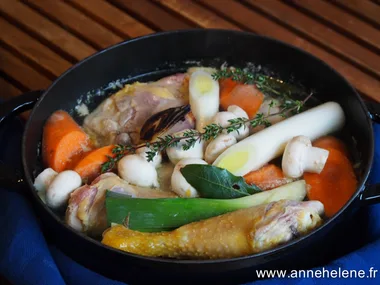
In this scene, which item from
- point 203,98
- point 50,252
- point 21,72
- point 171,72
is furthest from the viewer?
point 21,72

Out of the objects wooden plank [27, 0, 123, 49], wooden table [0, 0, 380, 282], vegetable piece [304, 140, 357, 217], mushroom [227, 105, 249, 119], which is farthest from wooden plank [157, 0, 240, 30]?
vegetable piece [304, 140, 357, 217]

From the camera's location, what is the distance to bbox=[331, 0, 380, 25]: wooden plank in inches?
53.0

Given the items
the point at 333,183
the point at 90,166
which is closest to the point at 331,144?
the point at 333,183

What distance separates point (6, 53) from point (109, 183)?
61cm

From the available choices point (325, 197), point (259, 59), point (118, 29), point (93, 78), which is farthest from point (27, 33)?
point (325, 197)

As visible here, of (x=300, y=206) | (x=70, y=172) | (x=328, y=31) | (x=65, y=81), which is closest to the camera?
(x=300, y=206)

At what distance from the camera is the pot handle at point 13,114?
878 millimetres

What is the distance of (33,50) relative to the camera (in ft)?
4.32

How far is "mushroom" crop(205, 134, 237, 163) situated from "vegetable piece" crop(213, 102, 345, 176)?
0.05 ft

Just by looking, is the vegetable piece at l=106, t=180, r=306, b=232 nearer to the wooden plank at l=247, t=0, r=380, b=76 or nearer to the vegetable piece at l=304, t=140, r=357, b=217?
the vegetable piece at l=304, t=140, r=357, b=217

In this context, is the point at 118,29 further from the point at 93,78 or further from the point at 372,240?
the point at 372,240

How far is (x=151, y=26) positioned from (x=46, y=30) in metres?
0.25

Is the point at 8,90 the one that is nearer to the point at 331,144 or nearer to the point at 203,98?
the point at 203,98

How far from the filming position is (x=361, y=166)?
0.95 m
